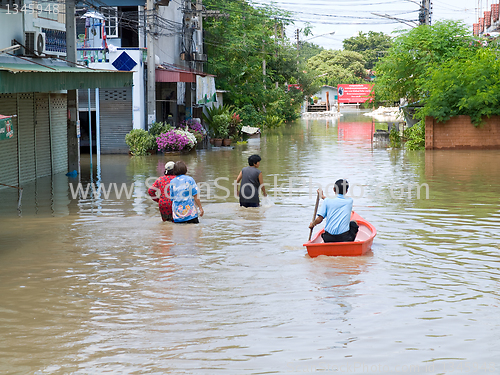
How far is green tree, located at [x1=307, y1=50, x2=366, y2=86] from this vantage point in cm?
11738

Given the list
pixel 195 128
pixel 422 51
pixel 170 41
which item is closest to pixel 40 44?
pixel 195 128

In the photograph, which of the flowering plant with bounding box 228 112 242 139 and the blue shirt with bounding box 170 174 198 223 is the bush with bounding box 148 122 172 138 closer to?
the flowering plant with bounding box 228 112 242 139

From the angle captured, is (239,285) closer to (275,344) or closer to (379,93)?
(275,344)

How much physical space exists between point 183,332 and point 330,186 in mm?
11982

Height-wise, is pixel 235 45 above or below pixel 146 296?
above

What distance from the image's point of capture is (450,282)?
27.7 feet

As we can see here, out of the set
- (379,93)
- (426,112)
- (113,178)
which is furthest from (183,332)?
(379,93)

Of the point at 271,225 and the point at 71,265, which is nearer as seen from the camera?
the point at 71,265

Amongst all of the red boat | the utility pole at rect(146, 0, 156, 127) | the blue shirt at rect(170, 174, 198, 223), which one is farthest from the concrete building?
the red boat

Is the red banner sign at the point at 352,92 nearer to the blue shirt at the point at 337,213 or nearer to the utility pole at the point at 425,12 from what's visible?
the utility pole at the point at 425,12

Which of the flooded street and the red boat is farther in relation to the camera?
the red boat

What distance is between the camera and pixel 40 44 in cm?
1820

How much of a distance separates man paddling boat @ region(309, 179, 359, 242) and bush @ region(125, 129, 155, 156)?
18842mm

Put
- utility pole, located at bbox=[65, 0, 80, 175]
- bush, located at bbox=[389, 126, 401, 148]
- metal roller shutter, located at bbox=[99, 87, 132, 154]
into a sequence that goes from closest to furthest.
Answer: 1. utility pole, located at bbox=[65, 0, 80, 175]
2. metal roller shutter, located at bbox=[99, 87, 132, 154]
3. bush, located at bbox=[389, 126, 401, 148]
